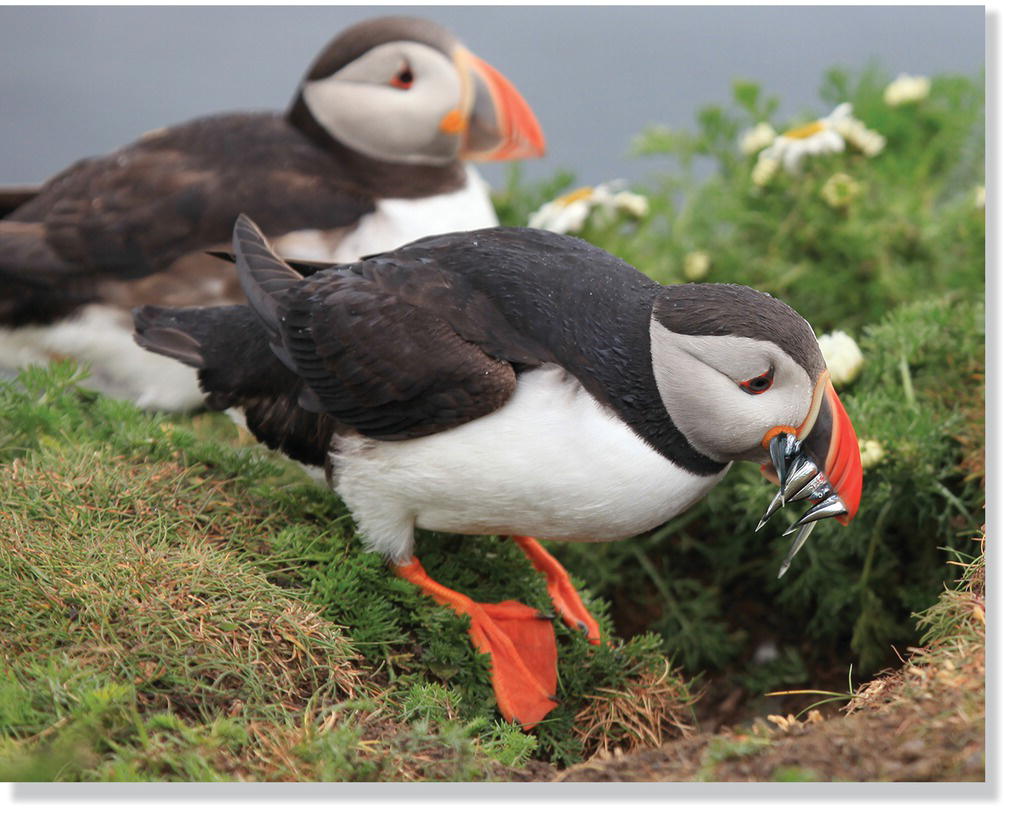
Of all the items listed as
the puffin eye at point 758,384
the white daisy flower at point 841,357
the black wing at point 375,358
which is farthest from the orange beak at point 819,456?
the white daisy flower at point 841,357

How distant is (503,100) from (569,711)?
8.86 feet

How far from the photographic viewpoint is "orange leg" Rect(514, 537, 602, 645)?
3.70 meters

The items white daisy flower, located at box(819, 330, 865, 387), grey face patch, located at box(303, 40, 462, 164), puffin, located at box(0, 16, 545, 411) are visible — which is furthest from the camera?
grey face patch, located at box(303, 40, 462, 164)

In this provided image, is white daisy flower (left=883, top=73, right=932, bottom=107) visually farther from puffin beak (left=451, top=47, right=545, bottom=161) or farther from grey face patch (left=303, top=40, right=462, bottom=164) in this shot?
grey face patch (left=303, top=40, right=462, bottom=164)

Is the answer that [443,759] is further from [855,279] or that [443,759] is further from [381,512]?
[855,279]

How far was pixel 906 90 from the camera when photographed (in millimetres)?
5867

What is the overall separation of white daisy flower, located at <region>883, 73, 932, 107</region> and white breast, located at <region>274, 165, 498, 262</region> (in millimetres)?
2115

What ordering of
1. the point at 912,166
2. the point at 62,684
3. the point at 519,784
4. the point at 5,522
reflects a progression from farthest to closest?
the point at 912,166, the point at 5,522, the point at 62,684, the point at 519,784

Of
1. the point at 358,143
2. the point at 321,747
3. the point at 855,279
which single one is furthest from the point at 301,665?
the point at 855,279

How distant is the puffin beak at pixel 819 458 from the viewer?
2.98m

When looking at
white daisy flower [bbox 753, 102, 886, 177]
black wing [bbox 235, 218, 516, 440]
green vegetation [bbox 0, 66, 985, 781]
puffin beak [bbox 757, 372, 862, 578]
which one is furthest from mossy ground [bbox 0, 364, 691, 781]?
white daisy flower [bbox 753, 102, 886, 177]

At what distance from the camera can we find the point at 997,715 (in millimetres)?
2330

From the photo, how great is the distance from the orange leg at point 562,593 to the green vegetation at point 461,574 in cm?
4

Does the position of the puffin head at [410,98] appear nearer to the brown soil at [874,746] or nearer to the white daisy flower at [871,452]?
the white daisy flower at [871,452]
